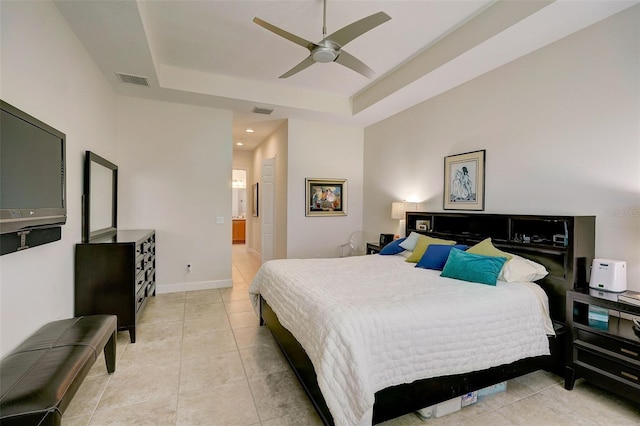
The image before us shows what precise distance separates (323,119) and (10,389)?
16.2ft

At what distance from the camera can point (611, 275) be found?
223 centimetres

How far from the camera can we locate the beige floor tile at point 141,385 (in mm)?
2096

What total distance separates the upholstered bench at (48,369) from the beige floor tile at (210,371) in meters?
0.66

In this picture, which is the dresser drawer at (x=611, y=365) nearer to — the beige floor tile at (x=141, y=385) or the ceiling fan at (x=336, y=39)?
the ceiling fan at (x=336, y=39)

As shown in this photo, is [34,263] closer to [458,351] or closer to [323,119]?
[458,351]

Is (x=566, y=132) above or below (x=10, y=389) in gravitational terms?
above

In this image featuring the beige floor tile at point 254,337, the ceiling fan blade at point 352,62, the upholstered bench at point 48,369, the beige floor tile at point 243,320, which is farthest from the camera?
the beige floor tile at point 243,320

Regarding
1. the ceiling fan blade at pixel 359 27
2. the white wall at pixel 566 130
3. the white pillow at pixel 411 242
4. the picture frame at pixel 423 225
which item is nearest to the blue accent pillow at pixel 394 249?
the white pillow at pixel 411 242

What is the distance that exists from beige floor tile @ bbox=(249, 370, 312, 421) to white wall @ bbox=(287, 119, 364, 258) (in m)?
3.06

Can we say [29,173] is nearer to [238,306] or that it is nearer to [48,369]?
[48,369]

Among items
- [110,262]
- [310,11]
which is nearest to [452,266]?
[310,11]

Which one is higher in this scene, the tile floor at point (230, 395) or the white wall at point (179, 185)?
the white wall at point (179, 185)

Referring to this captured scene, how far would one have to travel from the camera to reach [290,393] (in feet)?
7.20

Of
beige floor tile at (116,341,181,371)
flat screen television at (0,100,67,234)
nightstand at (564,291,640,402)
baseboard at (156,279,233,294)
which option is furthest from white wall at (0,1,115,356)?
nightstand at (564,291,640,402)
